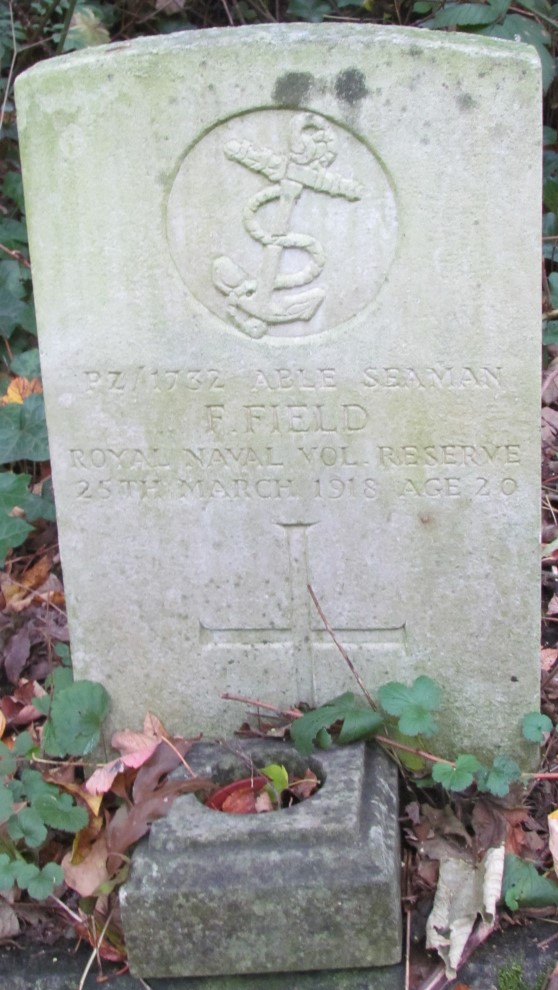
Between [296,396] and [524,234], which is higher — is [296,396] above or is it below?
below

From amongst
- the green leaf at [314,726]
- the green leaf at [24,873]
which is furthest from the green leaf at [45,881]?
the green leaf at [314,726]

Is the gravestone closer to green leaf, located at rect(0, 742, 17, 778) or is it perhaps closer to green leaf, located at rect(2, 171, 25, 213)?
green leaf, located at rect(0, 742, 17, 778)

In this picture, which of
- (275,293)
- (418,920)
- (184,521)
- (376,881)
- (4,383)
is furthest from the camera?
(4,383)

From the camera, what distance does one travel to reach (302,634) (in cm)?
277

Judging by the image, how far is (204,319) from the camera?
252 centimetres

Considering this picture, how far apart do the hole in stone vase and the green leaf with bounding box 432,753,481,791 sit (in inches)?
11.2

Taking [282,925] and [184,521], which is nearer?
[282,925]

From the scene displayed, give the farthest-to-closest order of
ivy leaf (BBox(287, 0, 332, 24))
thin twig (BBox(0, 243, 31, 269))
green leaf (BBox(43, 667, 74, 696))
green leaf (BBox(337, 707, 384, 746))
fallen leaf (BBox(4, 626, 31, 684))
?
ivy leaf (BBox(287, 0, 332, 24))
thin twig (BBox(0, 243, 31, 269))
fallen leaf (BBox(4, 626, 31, 684))
green leaf (BBox(43, 667, 74, 696))
green leaf (BBox(337, 707, 384, 746))

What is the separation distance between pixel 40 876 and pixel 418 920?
0.88m

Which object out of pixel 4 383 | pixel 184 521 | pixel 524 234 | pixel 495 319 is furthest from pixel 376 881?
pixel 4 383

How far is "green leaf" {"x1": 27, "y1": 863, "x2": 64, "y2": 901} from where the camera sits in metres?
2.34

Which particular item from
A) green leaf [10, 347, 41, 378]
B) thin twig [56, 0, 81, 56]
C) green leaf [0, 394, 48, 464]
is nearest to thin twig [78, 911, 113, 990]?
green leaf [0, 394, 48, 464]

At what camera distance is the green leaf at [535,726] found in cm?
263

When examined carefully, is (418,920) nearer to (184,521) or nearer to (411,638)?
(411,638)
